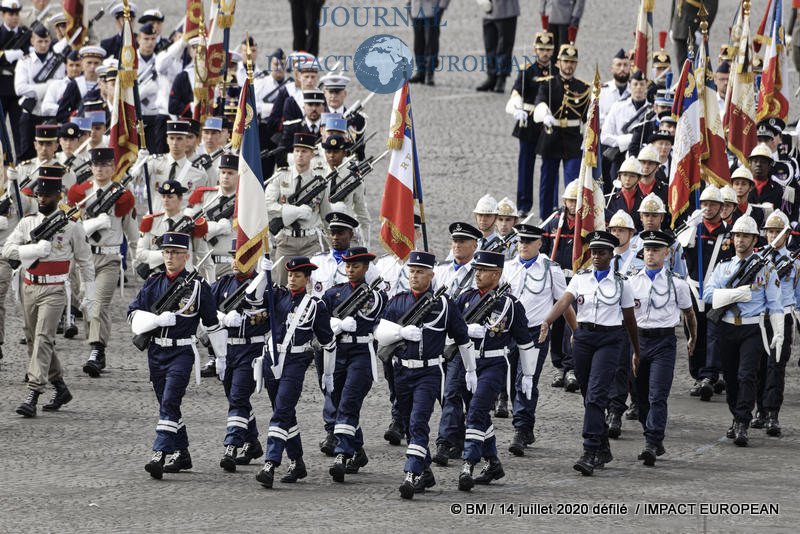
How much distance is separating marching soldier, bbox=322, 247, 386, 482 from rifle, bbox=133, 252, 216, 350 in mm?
1160

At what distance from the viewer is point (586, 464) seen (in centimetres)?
1239

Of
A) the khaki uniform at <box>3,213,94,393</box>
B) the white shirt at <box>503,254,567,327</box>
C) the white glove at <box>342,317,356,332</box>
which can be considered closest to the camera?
the white glove at <box>342,317,356,332</box>

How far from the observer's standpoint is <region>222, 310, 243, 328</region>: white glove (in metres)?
12.4

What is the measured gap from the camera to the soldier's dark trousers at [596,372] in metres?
12.5

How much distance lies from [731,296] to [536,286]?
1813 millimetres

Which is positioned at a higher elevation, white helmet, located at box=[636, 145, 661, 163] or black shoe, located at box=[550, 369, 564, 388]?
white helmet, located at box=[636, 145, 661, 163]

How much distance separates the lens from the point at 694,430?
46.5 ft

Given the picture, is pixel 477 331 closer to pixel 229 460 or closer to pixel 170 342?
pixel 229 460

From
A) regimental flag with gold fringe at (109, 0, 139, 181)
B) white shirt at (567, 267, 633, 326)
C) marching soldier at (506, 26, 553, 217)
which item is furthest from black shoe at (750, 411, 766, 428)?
regimental flag with gold fringe at (109, 0, 139, 181)

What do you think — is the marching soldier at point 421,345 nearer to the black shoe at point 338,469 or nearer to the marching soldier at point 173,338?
the black shoe at point 338,469

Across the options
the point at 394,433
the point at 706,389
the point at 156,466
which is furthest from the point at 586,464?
the point at 156,466

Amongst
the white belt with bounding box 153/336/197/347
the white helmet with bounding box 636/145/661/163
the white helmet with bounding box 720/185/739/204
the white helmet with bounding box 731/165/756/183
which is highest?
the white helmet with bounding box 636/145/661/163

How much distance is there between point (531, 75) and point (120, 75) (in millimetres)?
5580

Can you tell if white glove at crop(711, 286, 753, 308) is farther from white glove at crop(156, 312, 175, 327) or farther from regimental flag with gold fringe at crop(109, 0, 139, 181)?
Result: regimental flag with gold fringe at crop(109, 0, 139, 181)
